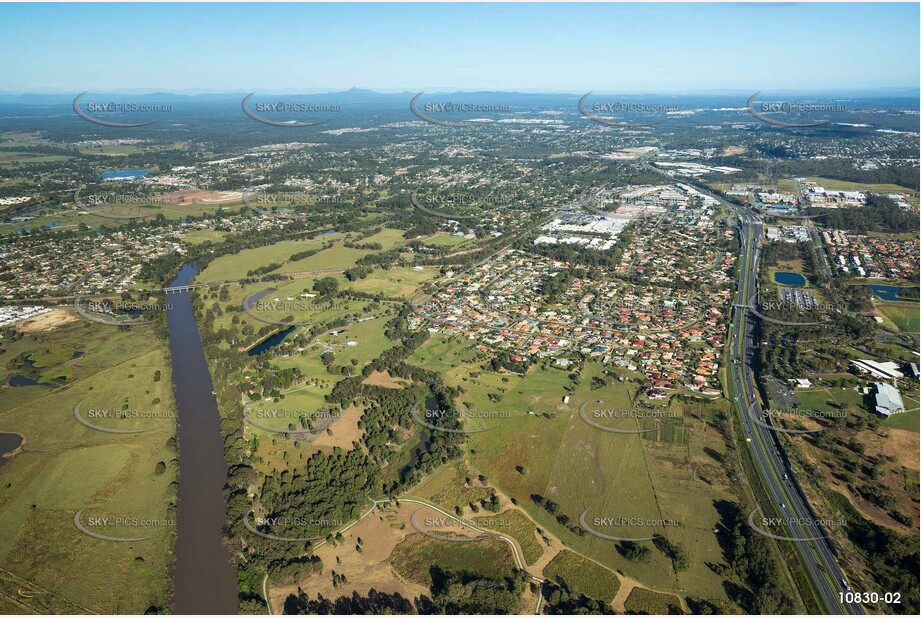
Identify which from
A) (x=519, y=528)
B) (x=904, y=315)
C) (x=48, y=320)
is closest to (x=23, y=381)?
(x=48, y=320)

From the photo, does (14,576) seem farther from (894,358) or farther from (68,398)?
(894,358)

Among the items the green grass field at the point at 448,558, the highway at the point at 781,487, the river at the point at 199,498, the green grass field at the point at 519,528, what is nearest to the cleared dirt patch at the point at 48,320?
the river at the point at 199,498

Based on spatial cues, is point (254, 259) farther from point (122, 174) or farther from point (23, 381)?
point (122, 174)

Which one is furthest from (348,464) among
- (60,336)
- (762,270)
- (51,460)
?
(762,270)

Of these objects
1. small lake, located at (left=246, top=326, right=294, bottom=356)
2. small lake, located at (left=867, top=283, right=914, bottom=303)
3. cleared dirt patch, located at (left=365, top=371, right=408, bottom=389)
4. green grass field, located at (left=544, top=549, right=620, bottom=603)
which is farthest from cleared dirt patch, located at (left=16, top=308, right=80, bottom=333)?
small lake, located at (left=867, top=283, right=914, bottom=303)

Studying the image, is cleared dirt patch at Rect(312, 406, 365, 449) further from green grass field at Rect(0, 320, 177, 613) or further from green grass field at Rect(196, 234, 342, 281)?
green grass field at Rect(196, 234, 342, 281)
